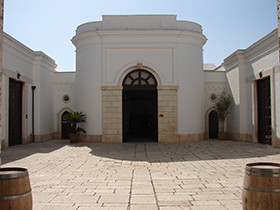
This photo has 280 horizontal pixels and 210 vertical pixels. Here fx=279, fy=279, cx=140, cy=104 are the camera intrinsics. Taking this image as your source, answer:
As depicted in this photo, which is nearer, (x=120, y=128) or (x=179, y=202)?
(x=179, y=202)

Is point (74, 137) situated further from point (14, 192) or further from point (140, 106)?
point (140, 106)

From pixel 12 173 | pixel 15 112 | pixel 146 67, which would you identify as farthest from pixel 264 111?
pixel 12 173

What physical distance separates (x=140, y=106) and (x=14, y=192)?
926 inches

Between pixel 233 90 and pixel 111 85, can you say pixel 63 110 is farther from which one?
pixel 233 90

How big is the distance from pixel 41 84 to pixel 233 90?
11.0m

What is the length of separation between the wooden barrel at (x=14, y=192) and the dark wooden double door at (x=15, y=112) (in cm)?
1096

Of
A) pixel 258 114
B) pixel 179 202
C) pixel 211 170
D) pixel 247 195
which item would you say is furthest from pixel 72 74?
pixel 247 195

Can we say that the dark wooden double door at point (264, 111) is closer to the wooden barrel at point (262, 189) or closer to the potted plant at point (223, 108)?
the potted plant at point (223, 108)

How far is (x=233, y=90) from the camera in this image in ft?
52.3

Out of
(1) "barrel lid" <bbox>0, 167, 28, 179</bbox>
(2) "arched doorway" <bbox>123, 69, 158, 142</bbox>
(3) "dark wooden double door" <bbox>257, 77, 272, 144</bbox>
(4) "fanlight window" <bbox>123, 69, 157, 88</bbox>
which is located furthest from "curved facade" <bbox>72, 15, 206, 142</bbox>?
(1) "barrel lid" <bbox>0, 167, 28, 179</bbox>

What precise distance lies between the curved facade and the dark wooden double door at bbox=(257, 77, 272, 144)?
3.08 m

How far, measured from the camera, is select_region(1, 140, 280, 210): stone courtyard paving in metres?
4.86

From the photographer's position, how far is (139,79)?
15312 mm

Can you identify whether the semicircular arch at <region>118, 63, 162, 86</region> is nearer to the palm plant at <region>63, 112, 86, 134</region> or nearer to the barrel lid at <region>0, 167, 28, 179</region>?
the palm plant at <region>63, 112, 86, 134</region>
